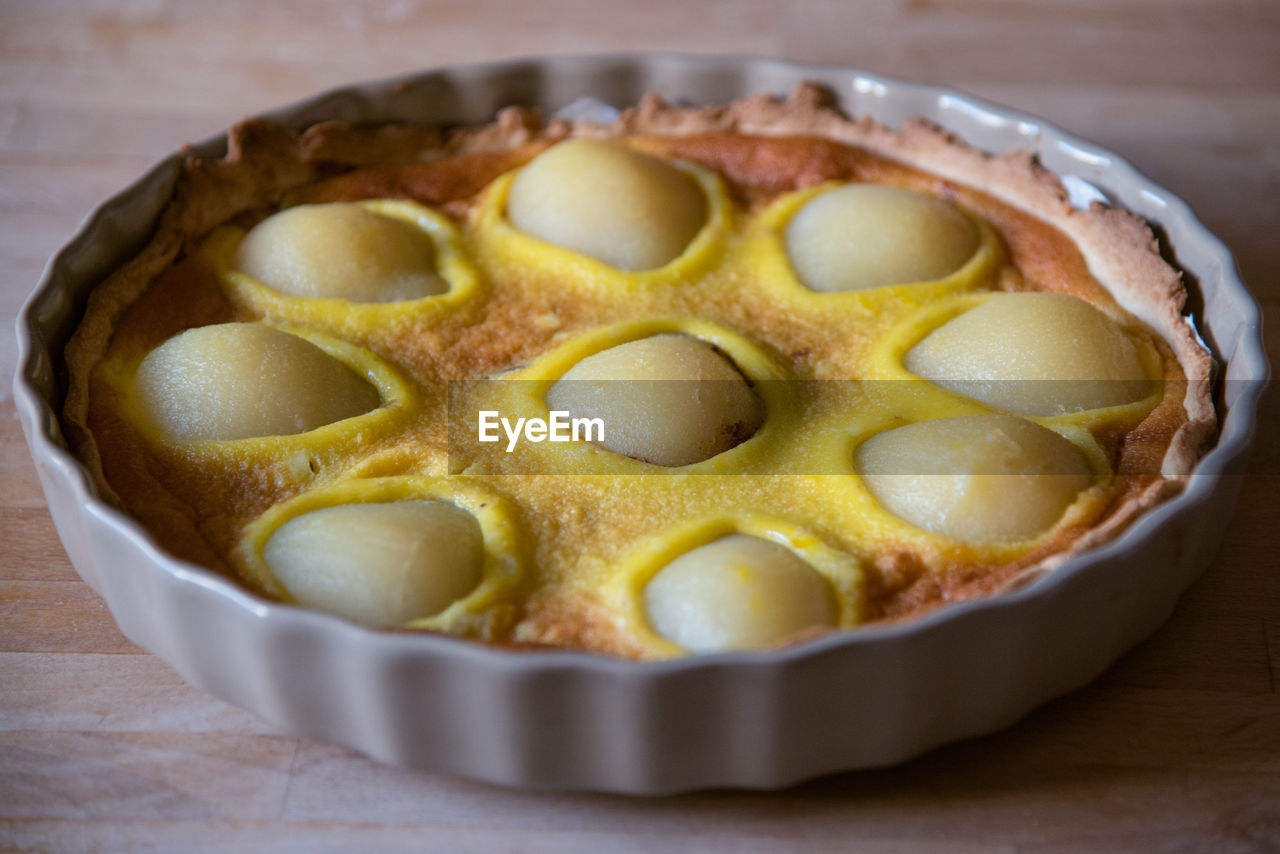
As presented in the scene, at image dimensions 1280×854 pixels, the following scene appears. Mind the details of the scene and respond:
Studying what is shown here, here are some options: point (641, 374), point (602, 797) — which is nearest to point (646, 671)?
point (602, 797)

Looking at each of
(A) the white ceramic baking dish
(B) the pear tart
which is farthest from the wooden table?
(B) the pear tart

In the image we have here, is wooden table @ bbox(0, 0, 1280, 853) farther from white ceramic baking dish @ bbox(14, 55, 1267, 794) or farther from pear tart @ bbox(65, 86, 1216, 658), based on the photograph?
pear tart @ bbox(65, 86, 1216, 658)

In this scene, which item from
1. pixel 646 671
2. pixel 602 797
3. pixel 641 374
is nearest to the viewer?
pixel 646 671

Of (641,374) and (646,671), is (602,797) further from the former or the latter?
(641,374)

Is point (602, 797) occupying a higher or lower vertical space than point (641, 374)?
lower

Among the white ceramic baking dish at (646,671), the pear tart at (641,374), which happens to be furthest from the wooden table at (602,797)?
the pear tart at (641,374)

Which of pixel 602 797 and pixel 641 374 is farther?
pixel 641 374
